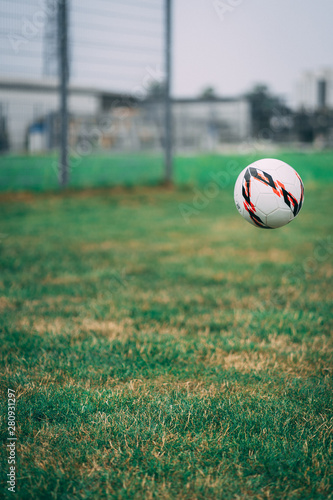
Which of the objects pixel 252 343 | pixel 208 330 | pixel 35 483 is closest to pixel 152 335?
pixel 208 330

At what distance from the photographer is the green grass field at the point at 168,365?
2.03m

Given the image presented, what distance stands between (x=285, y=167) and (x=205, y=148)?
18563 mm

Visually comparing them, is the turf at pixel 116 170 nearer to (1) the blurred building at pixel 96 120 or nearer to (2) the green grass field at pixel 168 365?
(1) the blurred building at pixel 96 120

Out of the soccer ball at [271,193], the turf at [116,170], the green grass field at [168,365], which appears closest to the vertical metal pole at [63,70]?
the turf at [116,170]

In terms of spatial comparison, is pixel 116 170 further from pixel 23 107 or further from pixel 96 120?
pixel 23 107

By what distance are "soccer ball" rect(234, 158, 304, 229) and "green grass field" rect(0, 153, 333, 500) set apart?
788 mm

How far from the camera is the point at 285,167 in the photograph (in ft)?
11.4

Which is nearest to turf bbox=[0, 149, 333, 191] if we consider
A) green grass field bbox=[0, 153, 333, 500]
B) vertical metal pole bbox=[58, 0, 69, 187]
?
vertical metal pole bbox=[58, 0, 69, 187]

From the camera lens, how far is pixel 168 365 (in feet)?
9.95

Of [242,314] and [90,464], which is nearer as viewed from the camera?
[90,464]

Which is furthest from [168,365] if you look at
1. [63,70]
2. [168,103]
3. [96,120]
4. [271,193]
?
[96,120]

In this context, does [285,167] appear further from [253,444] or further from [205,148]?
[205,148]

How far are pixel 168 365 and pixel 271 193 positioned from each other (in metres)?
1.28

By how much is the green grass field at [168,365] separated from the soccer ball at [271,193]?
79cm
